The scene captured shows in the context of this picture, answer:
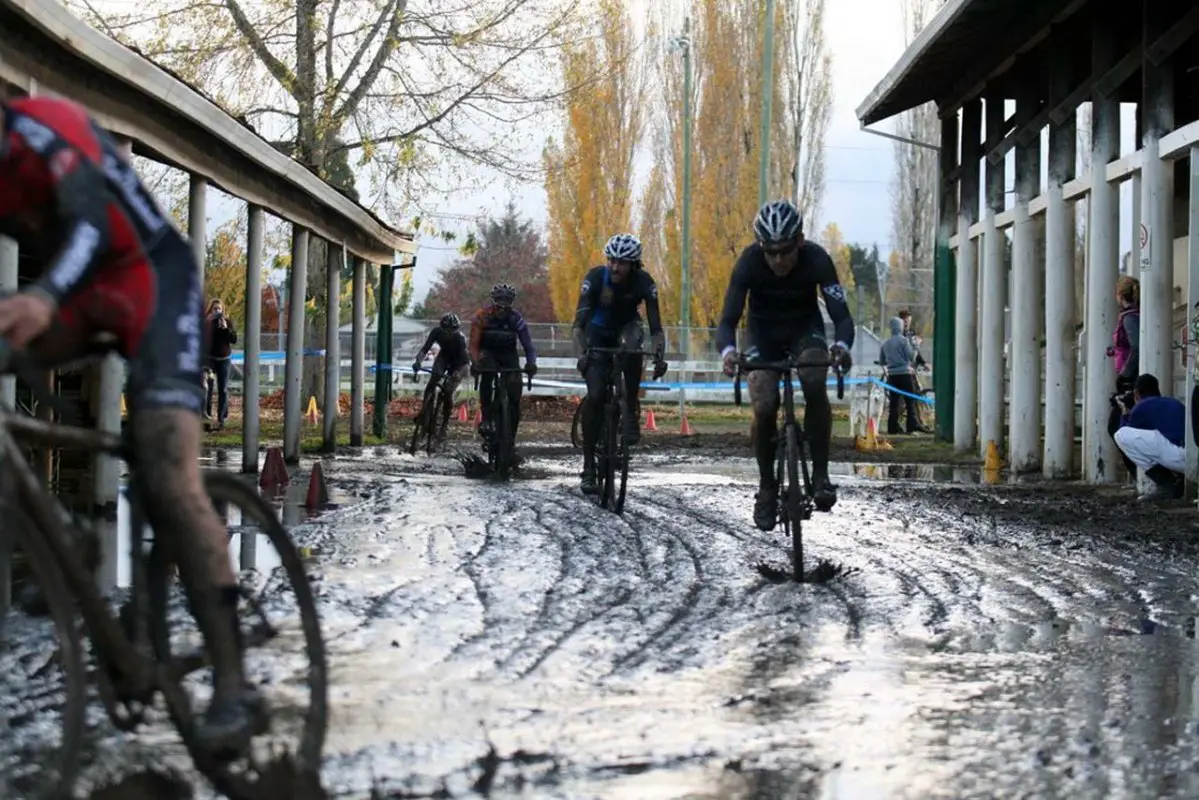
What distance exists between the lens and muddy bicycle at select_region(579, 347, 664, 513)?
522 inches

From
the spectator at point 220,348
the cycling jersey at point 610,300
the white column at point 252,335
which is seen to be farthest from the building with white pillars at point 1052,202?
the spectator at point 220,348

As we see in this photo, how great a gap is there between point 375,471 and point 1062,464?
6.84 meters

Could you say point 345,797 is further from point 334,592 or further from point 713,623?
point 334,592

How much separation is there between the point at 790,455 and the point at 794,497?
343mm

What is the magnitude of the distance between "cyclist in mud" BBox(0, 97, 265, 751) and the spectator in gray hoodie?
26964 mm

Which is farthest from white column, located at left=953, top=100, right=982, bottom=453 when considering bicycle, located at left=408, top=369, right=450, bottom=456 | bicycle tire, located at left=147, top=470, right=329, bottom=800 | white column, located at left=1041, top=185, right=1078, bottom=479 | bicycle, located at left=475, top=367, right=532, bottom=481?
bicycle tire, located at left=147, top=470, right=329, bottom=800

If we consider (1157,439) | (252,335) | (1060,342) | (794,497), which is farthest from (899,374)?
(794,497)

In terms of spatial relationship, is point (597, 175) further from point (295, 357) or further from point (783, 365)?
point (783, 365)

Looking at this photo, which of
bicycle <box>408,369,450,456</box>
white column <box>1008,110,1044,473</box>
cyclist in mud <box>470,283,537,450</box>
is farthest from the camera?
bicycle <box>408,369,450,456</box>

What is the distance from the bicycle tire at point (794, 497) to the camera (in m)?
9.28

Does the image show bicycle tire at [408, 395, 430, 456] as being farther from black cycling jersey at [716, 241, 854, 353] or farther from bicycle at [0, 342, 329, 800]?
bicycle at [0, 342, 329, 800]

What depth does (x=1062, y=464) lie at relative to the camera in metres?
18.6

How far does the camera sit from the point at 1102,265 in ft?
55.9

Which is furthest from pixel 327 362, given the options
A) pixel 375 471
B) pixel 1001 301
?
pixel 1001 301
